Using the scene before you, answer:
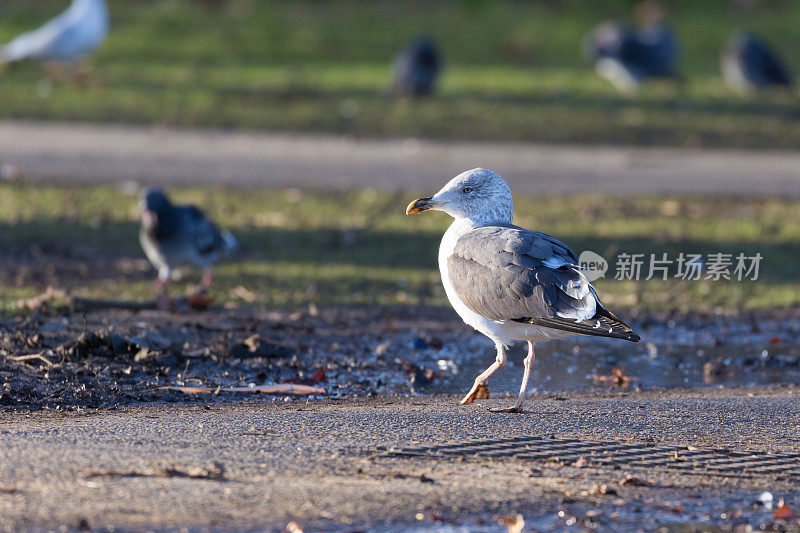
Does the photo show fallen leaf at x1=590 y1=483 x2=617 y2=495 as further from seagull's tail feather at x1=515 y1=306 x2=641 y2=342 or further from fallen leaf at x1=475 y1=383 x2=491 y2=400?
fallen leaf at x1=475 y1=383 x2=491 y2=400

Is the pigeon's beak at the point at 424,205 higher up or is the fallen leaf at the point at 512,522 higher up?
the pigeon's beak at the point at 424,205

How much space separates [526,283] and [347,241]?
498 cm

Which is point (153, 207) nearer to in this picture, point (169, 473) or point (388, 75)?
point (169, 473)

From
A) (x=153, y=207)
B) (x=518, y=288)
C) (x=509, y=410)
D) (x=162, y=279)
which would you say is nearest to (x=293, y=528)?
(x=509, y=410)

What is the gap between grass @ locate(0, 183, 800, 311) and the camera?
909cm

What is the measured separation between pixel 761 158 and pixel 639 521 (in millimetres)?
11661

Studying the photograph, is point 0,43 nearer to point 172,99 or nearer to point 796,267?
point 172,99

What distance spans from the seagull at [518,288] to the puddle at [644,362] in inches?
31.5

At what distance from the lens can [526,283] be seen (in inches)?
228

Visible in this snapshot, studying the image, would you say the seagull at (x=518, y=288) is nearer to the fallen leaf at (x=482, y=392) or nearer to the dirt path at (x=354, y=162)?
the fallen leaf at (x=482, y=392)

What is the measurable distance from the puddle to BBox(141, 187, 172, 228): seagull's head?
10.1 feet

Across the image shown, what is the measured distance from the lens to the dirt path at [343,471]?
425 centimetres

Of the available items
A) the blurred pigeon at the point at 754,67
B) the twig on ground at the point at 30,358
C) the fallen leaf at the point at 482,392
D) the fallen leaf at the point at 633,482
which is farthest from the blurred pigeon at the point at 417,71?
the fallen leaf at the point at 633,482

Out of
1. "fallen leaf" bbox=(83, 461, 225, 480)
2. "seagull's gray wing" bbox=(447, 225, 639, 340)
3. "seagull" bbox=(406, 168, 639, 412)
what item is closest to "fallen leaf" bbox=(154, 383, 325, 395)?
"seagull" bbox=(406, 168, 639, 412)
